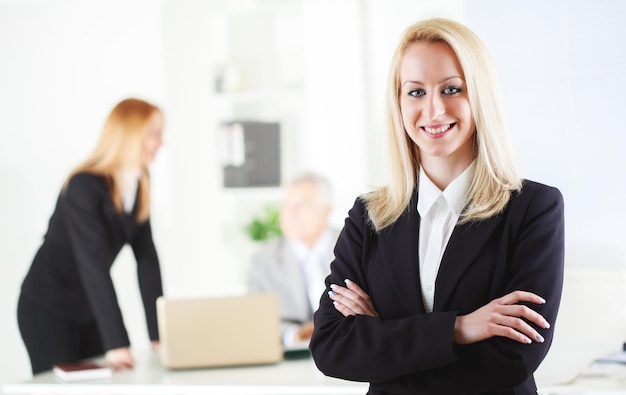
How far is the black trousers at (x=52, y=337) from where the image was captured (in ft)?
11.5

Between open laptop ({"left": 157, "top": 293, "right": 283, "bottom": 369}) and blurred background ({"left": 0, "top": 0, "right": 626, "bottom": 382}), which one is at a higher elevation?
blurred background ({"left": 0, "top": 0, "right": 626, "bottom": 382})

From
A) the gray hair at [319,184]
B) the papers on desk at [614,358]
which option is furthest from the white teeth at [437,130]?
the gray hair at [319,184]

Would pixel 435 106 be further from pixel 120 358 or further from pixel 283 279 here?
pixel 283 279

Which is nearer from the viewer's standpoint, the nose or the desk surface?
the nose

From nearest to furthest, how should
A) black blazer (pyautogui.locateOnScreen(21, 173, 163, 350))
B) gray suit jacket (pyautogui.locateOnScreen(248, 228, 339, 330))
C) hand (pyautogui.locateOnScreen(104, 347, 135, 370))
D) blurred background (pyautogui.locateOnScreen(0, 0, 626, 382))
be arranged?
hand (pyautogui.locateOnScreen(104, 347, 135, 370)), black blazer (pyautogui.locateOnScreen(21, 173, 163, 350)), gray suit jacket (pyautogui.locateOnScreen(248, 228, 339, 330)), blurred background (pyautogui.locateOnScreen(0, 0, 626, 382))

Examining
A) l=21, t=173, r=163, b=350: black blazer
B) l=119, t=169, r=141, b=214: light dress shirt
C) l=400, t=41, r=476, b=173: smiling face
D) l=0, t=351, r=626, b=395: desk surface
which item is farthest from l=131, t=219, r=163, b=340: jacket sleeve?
l=400, t=41, r=476, b=173: smiling face

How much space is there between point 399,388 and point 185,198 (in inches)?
149

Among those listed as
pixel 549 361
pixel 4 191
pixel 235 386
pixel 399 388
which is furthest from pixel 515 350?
pixel 4 191

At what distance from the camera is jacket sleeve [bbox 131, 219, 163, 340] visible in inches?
136

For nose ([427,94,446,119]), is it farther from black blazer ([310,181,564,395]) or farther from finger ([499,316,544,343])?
finger ([499,316,544,343])

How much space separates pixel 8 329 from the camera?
5.39 metres

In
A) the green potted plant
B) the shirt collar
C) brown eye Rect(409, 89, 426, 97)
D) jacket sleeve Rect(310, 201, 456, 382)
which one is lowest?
the green potted plant

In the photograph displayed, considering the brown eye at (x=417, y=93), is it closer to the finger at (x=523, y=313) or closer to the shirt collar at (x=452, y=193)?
the shirt collar at (x=452, y=193)

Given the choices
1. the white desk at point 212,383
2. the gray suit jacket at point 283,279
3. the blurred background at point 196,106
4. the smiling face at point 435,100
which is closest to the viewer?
the smiling face at point 435,100
